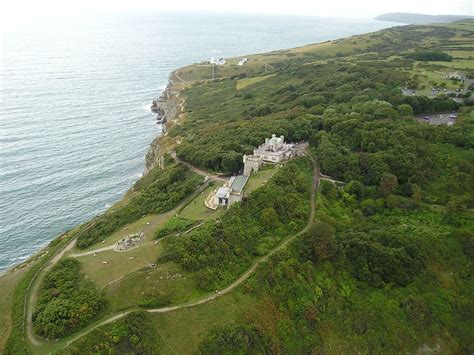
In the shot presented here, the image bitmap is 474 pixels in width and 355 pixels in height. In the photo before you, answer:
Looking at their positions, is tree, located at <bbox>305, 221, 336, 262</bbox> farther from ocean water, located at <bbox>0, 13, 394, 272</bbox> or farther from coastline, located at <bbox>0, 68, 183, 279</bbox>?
ocean water, located at <bbox>0, 13, 394, 272</bbox>

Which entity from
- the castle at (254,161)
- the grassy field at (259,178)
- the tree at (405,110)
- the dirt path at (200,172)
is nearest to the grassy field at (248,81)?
the tree at (405,110)

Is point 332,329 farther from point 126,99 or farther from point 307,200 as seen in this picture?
point 126,99

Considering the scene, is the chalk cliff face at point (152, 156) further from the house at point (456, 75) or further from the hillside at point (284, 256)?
the house at point (456, 75)

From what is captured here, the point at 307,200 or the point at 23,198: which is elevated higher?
the point at 307,200

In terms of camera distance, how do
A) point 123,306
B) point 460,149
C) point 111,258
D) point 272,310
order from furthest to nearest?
1. point 460,149
2. point 111,258
3. point 272,310
4. point 123,306

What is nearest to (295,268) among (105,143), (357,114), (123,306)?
(123,306)

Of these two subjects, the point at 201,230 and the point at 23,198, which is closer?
the point at 201,230
